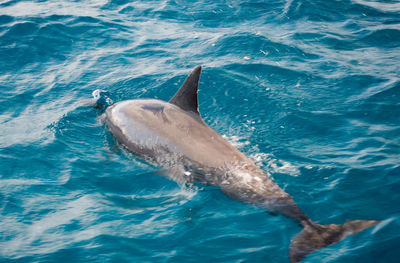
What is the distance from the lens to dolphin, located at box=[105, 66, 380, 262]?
4.94 metres

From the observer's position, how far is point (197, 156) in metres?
6.11

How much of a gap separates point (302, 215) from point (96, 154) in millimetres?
4151

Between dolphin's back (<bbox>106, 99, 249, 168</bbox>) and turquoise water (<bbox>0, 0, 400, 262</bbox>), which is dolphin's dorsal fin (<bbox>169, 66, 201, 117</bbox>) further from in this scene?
turquoise water (<bbox>0, 0, 400, 262</bbox>)

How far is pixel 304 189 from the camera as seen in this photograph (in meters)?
5.83

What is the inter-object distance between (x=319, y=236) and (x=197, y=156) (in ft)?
7.47

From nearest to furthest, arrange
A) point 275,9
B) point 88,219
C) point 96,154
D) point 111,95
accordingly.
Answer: point 88,219 → point 96,154 → point 111,95 → point 275,9

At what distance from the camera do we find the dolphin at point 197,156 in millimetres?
4938

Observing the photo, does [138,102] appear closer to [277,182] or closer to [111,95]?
[111,95]

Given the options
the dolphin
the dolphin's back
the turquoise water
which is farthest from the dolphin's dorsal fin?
the turquoise water

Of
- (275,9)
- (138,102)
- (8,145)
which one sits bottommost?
(8,145)

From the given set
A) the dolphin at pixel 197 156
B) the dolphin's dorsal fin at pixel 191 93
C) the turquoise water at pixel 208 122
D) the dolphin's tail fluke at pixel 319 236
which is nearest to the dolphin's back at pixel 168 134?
the dolphin at pixel 197 156

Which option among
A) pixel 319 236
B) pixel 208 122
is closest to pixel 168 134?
pixel 208 122

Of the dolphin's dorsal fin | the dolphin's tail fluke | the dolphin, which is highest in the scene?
the dolphin's dorsal fin

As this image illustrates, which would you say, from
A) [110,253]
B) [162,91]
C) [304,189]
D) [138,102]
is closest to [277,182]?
[304,189]
